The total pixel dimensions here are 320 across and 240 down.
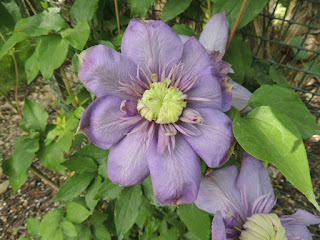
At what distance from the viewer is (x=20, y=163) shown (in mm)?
983

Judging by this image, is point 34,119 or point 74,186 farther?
point 34,119

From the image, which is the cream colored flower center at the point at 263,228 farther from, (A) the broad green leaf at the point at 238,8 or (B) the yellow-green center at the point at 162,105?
(A) the broad green leaf at the point at 238,8

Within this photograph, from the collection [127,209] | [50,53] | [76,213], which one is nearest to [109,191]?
[127,209]

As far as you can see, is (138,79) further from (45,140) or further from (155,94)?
(45,140)

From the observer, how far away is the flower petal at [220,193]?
0.58m

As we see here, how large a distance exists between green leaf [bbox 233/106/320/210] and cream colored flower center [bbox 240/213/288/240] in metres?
0.14

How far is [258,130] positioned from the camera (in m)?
0.48

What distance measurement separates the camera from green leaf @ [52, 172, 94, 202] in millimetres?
893

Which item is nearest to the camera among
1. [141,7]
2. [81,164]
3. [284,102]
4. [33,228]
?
[284,102]

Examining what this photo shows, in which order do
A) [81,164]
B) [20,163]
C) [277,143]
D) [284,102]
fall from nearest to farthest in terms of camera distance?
[277,143] < [284,102] < [81,164] < [20,163]

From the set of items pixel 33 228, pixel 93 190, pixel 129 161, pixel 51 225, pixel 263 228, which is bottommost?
pixel 33 228

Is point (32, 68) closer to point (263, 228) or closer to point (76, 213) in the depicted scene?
point (76, 213)

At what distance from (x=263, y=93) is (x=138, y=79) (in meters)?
0.25

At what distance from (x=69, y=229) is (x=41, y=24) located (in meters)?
0.67
